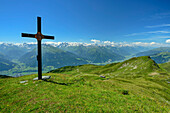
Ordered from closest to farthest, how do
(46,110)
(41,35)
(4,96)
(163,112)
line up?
(46,110)
(163,112)
(4,96)
(41,35)

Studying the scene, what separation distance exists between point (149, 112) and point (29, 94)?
762 inches

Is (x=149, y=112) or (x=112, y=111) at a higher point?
(x=112, y=111)

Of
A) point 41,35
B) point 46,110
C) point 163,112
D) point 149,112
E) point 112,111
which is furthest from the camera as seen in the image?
point 41,35

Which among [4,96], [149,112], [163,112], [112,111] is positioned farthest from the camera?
[4,96]

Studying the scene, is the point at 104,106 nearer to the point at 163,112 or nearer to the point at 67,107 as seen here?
the point at 67,107

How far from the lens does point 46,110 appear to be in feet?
33.4

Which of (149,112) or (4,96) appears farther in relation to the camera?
(4,96)

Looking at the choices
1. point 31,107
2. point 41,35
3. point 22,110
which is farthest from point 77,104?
point 41,35

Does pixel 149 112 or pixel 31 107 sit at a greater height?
pixel 31 107

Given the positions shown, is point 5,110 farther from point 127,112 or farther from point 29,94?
point 127,112

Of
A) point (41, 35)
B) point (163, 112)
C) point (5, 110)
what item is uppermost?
point (41, 35)

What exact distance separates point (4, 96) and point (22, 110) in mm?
6903

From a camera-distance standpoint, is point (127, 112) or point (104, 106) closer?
point (127, 112)

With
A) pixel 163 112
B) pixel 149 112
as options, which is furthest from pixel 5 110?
pixel 163 112
